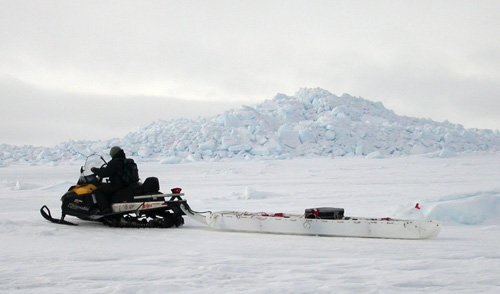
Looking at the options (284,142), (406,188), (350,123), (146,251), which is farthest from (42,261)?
(350,123)

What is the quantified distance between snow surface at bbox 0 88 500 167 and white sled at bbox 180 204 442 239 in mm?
25932

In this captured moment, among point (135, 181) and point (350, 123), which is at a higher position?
point (350, 123)

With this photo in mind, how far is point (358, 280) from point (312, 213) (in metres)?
2.59

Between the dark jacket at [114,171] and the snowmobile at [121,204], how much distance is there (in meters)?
0.14

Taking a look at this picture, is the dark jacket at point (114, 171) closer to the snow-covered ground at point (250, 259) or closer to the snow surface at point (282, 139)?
the snow-covered ground at point (250, 259)

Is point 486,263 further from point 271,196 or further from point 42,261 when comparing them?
point 271,196

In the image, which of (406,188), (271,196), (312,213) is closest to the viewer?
(312,213)

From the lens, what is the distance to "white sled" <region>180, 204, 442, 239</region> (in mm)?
6113

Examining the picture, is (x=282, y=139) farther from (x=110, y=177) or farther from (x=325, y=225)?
(x=325, y=225)

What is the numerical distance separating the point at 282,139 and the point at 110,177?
29265 mm

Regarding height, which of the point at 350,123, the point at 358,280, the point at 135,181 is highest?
the point at 350,123

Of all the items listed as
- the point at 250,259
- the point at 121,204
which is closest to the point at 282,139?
the point at 121,204

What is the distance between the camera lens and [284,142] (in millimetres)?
36156

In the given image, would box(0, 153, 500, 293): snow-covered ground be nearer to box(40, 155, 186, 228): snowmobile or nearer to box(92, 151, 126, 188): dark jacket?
box(40, 155, 186, 228): snowmobile
